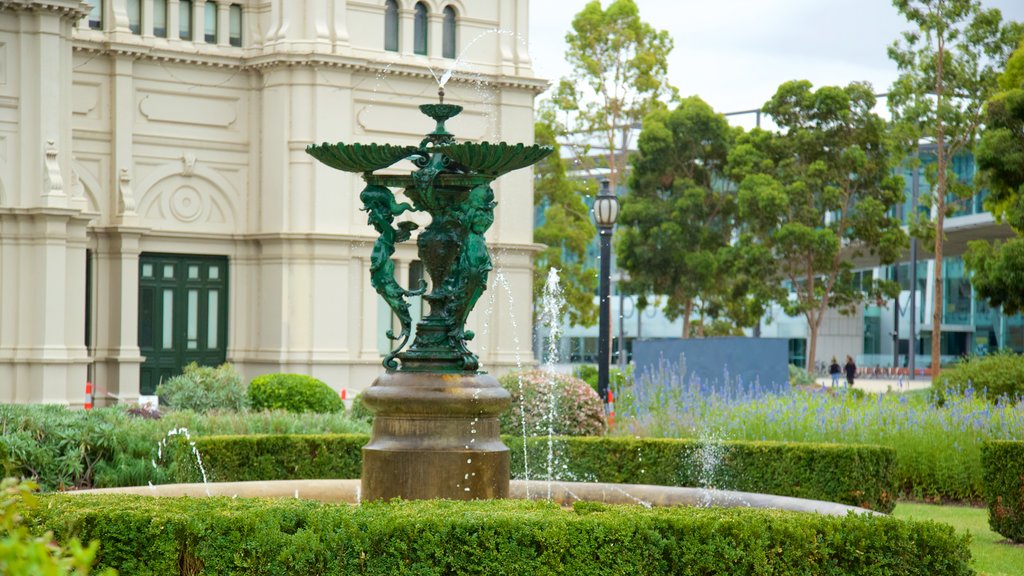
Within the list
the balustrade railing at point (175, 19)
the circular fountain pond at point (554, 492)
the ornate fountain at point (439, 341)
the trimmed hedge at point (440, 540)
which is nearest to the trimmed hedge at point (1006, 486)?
the circular fountain pond at point (554, 492)

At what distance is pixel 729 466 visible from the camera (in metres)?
16.0

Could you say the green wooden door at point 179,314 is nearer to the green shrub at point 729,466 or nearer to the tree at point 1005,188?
the tree at point 1005,188

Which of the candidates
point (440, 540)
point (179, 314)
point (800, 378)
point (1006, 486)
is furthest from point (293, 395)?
point (440, 540)

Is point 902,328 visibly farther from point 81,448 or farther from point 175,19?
point 81,448

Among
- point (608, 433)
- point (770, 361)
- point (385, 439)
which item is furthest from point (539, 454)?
point (770, 361)

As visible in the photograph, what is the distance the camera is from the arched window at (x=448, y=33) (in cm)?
3431

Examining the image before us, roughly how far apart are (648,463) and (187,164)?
17.8 m

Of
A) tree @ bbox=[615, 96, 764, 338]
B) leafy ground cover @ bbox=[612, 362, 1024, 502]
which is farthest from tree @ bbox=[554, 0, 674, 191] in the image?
leafy ground cover @ bbox=[612, 362, 1024, 502]

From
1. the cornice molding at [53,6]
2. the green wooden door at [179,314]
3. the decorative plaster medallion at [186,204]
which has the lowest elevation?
the green wooden door at [179,314]

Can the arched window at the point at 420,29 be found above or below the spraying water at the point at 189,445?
above

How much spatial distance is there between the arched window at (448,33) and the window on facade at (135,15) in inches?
263

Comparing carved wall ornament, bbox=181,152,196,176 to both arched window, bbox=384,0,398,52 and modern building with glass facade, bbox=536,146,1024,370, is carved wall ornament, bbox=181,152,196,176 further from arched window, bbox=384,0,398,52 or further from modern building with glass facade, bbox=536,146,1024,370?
modern building with glass facade, bbox=536,146,1024,370

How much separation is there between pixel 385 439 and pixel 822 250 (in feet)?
113

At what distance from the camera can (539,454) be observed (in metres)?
16.6
